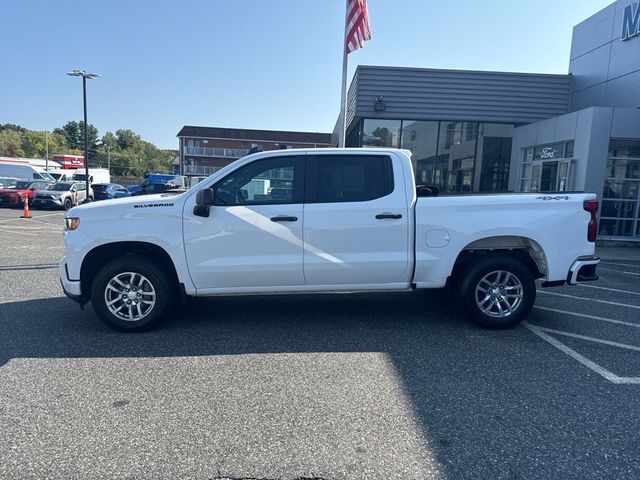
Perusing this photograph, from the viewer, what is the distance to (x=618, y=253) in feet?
38.1

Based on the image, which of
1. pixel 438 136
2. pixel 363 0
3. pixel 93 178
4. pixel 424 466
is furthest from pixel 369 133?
pixel 93 178

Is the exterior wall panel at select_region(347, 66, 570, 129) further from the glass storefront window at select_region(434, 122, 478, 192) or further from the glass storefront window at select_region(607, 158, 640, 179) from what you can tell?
the glass storefront window at select_region(607, 158, 640, 179)

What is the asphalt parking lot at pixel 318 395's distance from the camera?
9.10 feet

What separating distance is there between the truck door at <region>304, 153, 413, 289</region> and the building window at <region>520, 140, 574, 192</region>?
9604mm

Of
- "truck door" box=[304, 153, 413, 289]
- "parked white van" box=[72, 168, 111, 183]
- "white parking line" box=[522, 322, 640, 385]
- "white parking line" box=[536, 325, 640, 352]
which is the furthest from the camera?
"parked white van" box=[72, 168, 111, 183]

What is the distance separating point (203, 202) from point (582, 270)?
4.32m

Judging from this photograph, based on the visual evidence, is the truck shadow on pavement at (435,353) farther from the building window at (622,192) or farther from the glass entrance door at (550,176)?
the building window at (622,192)

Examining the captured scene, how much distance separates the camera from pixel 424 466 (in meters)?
2.72

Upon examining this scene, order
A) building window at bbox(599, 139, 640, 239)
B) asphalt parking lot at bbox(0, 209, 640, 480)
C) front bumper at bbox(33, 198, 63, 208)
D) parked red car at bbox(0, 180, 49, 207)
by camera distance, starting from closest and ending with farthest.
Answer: asphalt parking lot at bbox(0, 209, 640, 480) → building window at bbox(599, 139, 640, 239) → front bumper at bbox(33, 198, 63, 208) → parked red car at bbox(0, 180, 49, 207)

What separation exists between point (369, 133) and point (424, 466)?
46.6 feet

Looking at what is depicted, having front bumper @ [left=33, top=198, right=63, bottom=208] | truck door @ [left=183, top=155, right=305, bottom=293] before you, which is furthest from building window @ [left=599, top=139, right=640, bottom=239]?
A: front bumper @ [left=33, top=198, right=63, bottom=208]

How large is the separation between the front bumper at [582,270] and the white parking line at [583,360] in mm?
649

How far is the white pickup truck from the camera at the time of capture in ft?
15.9

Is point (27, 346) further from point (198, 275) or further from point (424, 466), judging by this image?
point (424, 466)
